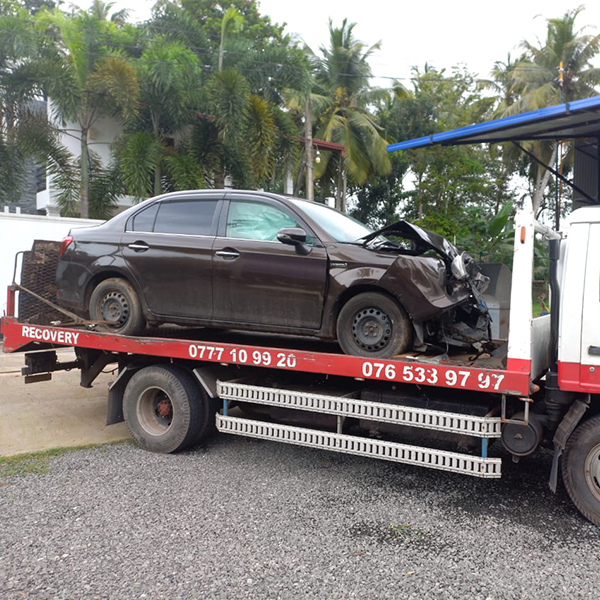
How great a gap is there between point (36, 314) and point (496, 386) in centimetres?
Answer: 499

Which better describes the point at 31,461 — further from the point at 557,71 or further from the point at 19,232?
the point at 557,71

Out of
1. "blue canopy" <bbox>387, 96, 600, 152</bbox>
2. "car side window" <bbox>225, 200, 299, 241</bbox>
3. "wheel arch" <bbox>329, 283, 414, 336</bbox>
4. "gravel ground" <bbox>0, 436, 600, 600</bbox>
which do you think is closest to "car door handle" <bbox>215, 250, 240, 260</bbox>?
"car side window" <bbox>225, 200, 299, 241</bbox>

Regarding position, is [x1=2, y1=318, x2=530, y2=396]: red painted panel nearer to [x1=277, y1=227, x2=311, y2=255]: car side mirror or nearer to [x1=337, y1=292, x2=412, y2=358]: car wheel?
[x1=337, y1=292, x2=412, y2=358]: car wheel

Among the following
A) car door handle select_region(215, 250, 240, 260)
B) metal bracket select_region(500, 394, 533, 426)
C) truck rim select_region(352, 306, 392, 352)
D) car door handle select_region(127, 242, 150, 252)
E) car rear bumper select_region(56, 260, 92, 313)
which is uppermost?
car door handle select_region(127, 242, 150, 252)

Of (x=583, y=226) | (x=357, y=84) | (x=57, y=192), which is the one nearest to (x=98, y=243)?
(x=583, y=226)

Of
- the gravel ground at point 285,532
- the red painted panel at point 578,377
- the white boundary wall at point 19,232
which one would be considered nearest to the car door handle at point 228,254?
the gravel ground at point 285,532

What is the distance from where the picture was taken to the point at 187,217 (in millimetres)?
5758

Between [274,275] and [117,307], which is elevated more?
[274,275]

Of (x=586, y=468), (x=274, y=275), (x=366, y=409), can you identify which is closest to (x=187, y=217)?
(x=274, y=275)

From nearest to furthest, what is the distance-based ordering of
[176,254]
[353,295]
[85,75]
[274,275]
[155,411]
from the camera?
[353,295] → [274,275] → [176,254] → [155,411] → [85,75]

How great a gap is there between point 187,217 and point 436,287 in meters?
2.54

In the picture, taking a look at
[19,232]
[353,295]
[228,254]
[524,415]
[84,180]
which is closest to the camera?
[524,415]

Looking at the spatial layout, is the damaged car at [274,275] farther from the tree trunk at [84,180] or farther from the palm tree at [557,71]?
the palm tree at [557,71]

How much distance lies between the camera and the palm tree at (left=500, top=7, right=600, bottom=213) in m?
25.4
